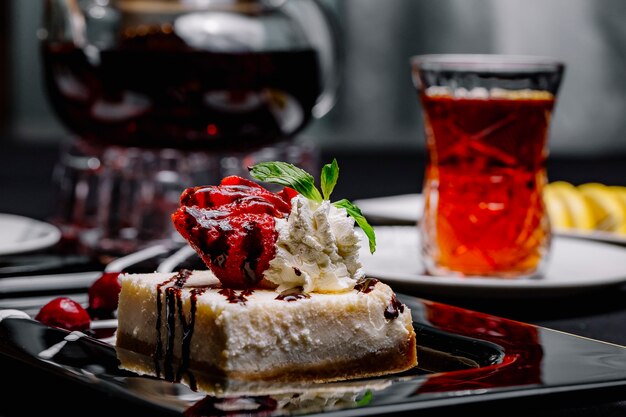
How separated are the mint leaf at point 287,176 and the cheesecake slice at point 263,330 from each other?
0.28 feet

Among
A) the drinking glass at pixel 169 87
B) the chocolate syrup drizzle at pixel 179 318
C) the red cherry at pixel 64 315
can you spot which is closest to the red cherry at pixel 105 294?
the red cherry at pixel 64 315

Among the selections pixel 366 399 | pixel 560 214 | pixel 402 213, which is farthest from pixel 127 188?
pixel 366 399

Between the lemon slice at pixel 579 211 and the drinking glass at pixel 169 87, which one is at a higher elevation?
the drinking glass at pixel 169 87

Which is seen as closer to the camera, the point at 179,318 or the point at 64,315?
the point at 179,318

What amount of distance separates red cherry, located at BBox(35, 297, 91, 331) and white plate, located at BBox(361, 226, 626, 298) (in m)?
0.31

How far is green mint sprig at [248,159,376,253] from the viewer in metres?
1.00

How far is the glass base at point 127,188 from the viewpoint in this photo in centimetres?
192

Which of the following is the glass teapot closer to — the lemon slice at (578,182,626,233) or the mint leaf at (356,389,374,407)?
the lemon slice at (578,182,626,233)

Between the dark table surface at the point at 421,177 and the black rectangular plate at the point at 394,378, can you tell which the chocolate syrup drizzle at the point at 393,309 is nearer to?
the black rectangular plate at the point at 394,378

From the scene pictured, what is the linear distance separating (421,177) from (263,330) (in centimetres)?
247

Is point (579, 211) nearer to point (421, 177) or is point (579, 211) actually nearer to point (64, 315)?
point (64, 315)

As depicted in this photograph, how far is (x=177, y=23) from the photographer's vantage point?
6.18ft

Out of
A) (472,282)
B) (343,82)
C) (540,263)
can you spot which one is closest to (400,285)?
(472,282)

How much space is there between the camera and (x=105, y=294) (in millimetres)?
1188
